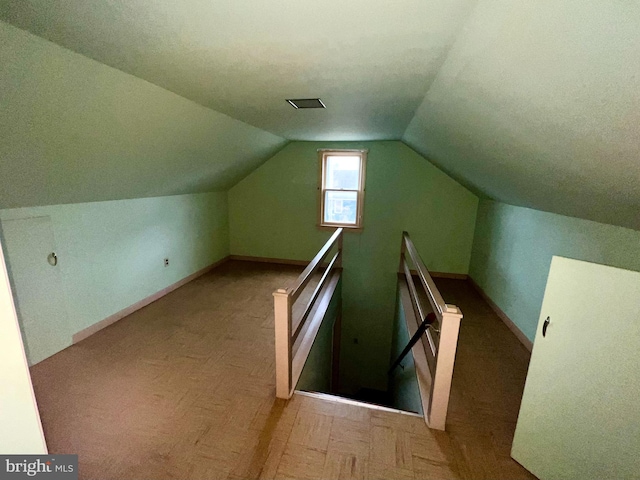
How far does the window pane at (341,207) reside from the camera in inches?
193

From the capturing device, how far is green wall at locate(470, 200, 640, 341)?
1.98m

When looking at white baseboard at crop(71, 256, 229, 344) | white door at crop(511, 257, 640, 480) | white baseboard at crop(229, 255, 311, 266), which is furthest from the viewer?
white baseboard at crop(229, 255, 311, 266)

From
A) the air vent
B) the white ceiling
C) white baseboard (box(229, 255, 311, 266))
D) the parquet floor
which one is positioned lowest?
the parquet floor

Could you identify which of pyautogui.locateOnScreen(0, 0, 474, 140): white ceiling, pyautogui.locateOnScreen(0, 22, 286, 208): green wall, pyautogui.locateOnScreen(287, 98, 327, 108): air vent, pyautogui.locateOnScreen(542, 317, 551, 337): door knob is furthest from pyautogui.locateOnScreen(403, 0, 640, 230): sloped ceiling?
pyautogui.locateOnScreen(0, 22, 286, 208): green wall

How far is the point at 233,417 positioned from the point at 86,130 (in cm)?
215

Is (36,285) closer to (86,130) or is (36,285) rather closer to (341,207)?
(86,130)

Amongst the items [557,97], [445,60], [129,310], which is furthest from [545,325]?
[129,310]

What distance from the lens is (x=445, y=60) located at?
146 cm

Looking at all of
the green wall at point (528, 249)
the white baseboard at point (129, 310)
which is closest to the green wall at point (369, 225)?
the green wall at point (528, 249)

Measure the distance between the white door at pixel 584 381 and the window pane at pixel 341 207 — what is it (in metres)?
3.54

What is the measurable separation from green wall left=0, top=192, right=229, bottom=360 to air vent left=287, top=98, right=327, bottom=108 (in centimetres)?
223

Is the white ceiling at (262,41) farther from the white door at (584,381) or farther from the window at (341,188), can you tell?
the window at (341,188)

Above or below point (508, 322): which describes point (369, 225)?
above

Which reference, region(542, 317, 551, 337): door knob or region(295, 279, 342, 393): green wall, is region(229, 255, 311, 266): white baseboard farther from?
region(542, 317, 551, 337): door knob
